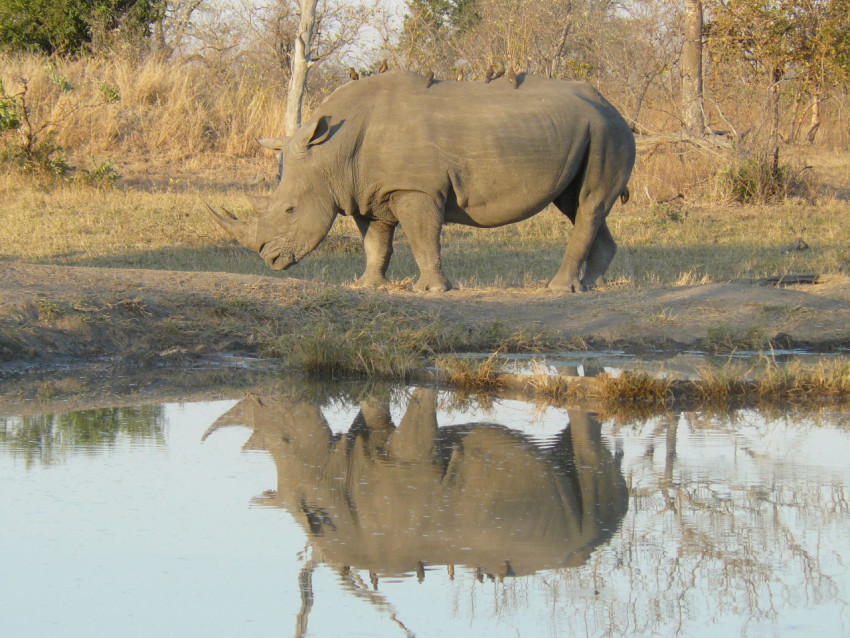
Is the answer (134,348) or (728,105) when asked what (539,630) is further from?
(728,105)

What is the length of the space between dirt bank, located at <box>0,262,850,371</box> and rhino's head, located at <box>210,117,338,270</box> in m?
0.33

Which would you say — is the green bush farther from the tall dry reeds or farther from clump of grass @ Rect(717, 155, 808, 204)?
clump of grass @ Rect(717, 155, 808, 204)

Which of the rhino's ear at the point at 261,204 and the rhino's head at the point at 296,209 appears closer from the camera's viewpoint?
the rhino's head at the point at 296,209

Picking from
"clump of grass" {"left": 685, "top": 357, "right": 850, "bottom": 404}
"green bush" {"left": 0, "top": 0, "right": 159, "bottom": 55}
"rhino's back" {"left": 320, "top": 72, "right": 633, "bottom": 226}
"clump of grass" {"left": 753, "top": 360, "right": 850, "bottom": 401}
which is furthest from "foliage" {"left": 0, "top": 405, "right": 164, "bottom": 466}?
"green bush" {"left": 0, "top": 0, "right": 159, "bottom": 55}

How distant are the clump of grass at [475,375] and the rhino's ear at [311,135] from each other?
2.99 meters

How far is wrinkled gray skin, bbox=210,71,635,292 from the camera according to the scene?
32.6 feet

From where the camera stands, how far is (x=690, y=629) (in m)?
3.69

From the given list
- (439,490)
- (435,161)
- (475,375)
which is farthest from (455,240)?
(439,490)

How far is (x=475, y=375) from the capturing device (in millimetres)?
7566

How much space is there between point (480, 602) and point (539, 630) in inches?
10.6

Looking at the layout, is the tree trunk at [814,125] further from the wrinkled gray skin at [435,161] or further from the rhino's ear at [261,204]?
the rhino's ear at [261,204]

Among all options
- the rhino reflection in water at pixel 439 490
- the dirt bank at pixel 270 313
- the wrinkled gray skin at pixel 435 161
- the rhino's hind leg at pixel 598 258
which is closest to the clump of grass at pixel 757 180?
the rhino's hind leg at pixel 598 258

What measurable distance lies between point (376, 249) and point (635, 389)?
399cm

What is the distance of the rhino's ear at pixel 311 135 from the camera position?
9.92 m
